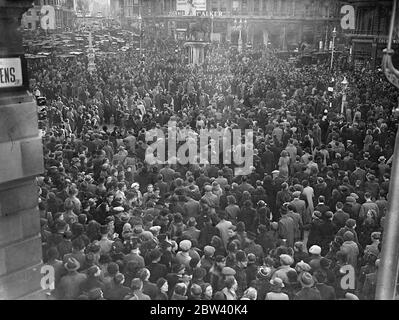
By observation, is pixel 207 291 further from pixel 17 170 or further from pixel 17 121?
pixel 17 121

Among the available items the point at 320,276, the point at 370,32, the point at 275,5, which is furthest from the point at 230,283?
the point at 370,32

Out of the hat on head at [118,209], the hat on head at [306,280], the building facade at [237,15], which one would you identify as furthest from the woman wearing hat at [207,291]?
the building facade at [237,15]

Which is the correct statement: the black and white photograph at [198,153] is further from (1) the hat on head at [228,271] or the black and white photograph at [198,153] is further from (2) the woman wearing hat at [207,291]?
(1) the hat on head at [228,271]

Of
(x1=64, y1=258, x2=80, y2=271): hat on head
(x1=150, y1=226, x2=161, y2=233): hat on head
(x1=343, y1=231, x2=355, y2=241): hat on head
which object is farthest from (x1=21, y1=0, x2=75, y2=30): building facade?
(x1=343, y1=231, x2=355, y2=241): hat on head

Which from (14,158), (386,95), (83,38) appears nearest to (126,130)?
(83,38)

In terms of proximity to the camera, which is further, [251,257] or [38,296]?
[251,257]
